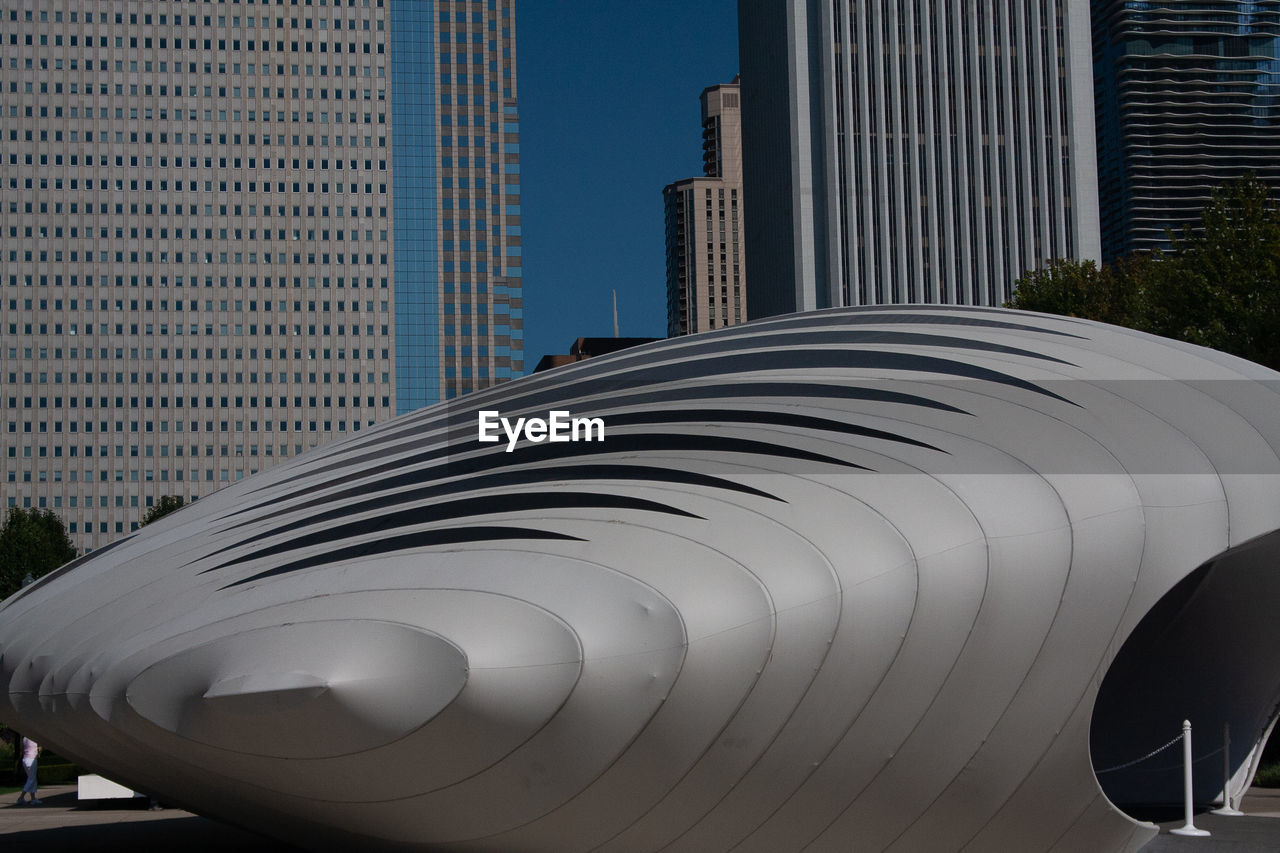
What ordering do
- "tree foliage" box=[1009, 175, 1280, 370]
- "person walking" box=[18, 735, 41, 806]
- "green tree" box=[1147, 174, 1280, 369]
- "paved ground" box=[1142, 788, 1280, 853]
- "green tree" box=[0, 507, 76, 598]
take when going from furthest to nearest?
"green tree" box=[0, 507, 76, 598] → "tree foliage" box=[1009, 175, 1280, 370] → "green tree" box=[1147, 174, 1280, 369] → "person walking" box=[18, 735, 41, 806] → "paved ground" box=[1142, 788, 1280, 853]

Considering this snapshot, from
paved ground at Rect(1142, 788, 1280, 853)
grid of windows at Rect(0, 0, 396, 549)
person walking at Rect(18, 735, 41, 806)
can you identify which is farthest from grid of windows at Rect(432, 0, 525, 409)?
paved ground at Rect(1142, 788, 1280, 853)

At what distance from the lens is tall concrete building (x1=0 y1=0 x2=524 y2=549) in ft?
452

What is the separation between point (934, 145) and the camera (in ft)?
349

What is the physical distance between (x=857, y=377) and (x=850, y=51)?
9709 cm

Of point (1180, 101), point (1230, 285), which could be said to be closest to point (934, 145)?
point (1230, 285)

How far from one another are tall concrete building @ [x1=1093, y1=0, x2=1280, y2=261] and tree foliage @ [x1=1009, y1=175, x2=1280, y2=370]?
498 ft

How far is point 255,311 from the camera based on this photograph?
13938 cm

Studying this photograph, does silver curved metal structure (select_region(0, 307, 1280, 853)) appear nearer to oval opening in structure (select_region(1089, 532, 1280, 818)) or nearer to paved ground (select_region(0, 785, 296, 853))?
paved ground (select_region(0, 785, 296, 853))

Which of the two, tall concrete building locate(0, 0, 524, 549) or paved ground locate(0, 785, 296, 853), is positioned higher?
tall concrete building locate(0, 0, 524, 549)

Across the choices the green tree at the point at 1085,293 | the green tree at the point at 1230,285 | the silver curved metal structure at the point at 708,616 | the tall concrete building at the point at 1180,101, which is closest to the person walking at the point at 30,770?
the silver curved metal structure at the point at 708,616

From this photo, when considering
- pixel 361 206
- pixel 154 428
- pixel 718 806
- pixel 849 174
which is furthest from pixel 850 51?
pixel 718 806

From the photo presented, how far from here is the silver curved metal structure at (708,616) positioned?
33.5 feet

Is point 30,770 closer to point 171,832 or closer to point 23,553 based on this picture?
point 171,832

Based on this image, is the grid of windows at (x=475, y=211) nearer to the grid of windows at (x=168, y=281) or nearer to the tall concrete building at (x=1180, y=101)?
the grid of windows at (x=168, y=281)
